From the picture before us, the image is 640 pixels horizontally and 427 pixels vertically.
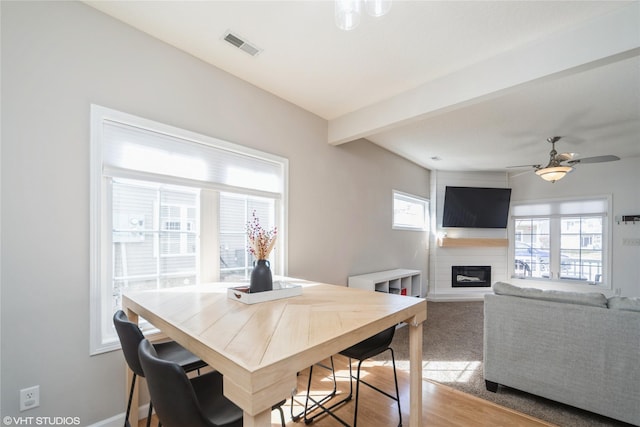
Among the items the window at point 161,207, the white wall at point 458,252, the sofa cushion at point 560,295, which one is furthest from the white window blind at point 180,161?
the white wall at point 458,252

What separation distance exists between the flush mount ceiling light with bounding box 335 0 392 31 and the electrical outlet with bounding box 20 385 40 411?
Result: 245 centimetres

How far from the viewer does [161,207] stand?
2115mm

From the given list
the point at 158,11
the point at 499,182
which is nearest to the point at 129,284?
the point at 158,11

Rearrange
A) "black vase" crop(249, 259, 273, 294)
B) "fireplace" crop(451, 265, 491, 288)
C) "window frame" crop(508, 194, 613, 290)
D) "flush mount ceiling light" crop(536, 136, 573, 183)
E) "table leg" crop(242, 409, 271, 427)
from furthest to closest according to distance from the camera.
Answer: "fireplace" crop(451, 265, 491, 288) → "window frame" crop(508, 194, 613, 290) → "flush mount ceiling light" crop(536, 136, 573, 183) → "black vase" crop(249, 259, 273, 294) → "table leg" crop(242, 409, 271, 427)

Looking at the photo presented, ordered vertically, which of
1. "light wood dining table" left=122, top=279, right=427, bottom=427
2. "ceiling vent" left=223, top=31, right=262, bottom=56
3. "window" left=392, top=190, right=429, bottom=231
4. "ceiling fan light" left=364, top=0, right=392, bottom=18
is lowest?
Result: "light wood dining table" left=122, top=279, right=427, bottom=427

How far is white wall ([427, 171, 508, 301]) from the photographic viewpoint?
589 cm

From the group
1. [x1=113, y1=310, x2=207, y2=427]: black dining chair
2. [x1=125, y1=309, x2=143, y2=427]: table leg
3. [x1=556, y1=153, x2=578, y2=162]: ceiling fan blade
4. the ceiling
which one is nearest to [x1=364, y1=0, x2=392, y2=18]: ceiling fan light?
the ceiling

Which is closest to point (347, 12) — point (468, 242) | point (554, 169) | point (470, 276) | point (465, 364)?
point (465, 364)

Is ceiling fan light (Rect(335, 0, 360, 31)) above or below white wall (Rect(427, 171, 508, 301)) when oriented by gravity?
above

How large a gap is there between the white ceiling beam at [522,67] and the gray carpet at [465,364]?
2.36m

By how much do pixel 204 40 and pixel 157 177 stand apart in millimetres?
1036

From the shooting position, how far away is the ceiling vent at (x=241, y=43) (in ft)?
6.68

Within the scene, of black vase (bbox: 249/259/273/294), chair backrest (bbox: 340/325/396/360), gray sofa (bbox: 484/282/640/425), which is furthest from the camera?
gray sofa (bbox: 484/282/640/425)

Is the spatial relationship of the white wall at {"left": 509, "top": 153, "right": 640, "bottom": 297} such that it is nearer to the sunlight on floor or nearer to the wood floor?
the sunlight on floor
